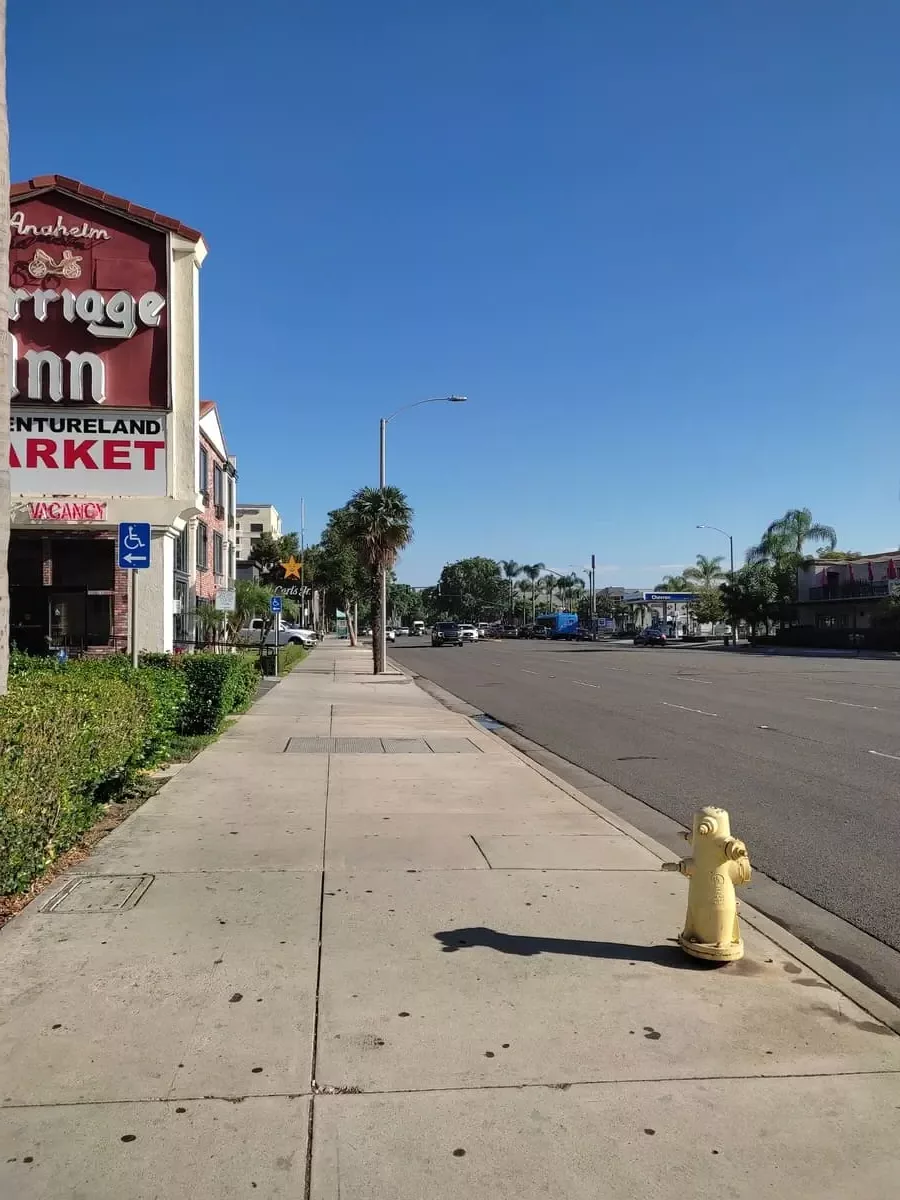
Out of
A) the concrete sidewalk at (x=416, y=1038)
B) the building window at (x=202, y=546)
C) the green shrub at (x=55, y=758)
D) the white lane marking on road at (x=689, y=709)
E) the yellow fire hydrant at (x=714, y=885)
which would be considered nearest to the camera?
the concrete sidewalk at (x=416, y=1038)

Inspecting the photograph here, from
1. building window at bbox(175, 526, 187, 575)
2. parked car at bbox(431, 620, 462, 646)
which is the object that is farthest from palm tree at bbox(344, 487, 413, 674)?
parked car at bbox(431, 620, 462, 646)

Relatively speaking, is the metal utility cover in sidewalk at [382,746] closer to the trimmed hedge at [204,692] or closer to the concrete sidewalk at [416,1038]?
the trimmed hedge at [204,692]

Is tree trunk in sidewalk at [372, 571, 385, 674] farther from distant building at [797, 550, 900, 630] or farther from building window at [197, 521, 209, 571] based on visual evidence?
distant building at [797, 550, 900, 630]

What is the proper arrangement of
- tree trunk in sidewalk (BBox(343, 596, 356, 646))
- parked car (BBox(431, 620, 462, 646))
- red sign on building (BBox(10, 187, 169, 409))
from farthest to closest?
parked car (BBox(431, 620, 462, 646)), tree trunk in sidewalk (BBox(343, 596, 356, 646)), red sign on building (BBox(10, 187, 169, 409))

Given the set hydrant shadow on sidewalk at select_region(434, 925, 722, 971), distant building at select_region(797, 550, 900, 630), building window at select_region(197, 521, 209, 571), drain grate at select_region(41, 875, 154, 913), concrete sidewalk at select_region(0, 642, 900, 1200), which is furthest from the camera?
distant building at select_region(797, 550, 900, 630)

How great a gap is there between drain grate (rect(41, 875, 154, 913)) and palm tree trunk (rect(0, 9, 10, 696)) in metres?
1.61

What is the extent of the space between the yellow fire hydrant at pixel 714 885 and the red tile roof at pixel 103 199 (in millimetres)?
18785

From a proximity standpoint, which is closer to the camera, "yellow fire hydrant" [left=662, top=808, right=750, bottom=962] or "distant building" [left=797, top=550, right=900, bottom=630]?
"yellow fire hydrant" [left=662, top=808, right=750, bottom=962]

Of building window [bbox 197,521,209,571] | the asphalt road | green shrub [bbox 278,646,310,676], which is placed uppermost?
building window [bbox 197,521,209,571]

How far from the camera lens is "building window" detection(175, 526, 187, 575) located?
26.1 m

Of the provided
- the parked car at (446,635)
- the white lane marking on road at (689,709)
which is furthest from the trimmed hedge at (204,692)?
the parked car at (446,635)

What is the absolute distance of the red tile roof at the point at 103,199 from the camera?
763 inches

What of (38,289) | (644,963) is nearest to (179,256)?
(38,289)

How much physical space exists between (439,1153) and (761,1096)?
127 cm
